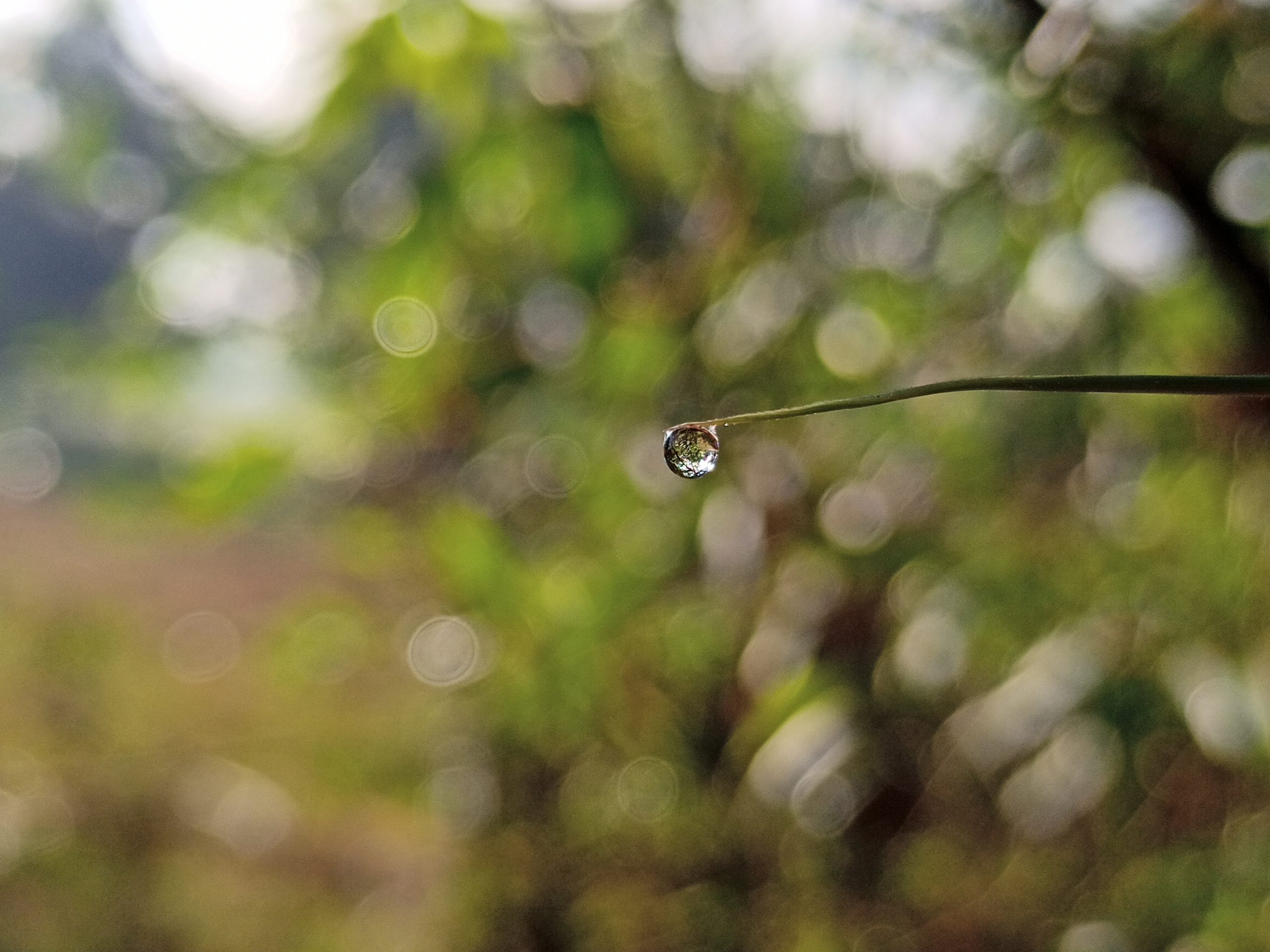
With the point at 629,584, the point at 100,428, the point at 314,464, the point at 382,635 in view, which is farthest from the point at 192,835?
the point at 629,584

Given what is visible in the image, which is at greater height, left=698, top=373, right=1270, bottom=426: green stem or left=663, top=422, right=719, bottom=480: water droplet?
left=663, top=422, right=719, bottom=480: water droplet

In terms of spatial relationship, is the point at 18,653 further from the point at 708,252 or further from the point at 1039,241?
the point at 1039,241

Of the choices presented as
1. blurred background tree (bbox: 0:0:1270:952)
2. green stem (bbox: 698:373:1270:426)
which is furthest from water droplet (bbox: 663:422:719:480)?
blurred background tree (bbox: 0:0:1270:952)

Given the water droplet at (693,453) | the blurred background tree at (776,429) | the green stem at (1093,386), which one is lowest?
the green stem at (1093,386)

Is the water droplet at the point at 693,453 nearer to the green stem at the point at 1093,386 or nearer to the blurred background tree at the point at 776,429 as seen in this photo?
the green stem at the point at 1093,386

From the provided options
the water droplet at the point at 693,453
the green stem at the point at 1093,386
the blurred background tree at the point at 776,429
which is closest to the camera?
the green stem at the point at 1093,386

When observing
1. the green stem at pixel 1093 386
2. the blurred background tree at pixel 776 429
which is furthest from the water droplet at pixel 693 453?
the blurred background tree at pixel 776 429

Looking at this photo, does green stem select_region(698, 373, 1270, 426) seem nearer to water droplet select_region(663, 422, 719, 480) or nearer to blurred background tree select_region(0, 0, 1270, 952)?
water droplet select_region(663, 422, 719, 480)
